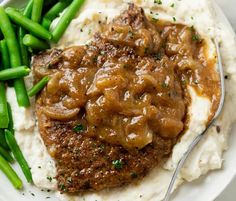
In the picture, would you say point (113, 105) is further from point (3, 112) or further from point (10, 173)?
point (10, 173)

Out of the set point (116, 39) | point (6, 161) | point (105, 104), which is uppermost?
point (116, 39)

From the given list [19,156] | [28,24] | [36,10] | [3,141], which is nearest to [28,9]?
[36,10]

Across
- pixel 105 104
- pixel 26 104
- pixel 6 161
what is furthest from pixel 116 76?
pixel 6 161

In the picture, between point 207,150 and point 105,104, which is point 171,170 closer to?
point 207,150

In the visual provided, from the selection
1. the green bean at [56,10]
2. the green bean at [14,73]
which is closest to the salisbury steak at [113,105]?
the green bean at [14,73]

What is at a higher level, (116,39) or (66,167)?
(116,39)

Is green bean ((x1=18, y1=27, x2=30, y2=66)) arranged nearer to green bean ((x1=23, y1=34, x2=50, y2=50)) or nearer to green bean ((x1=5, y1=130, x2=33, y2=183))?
green bean ((x1=23, y1=34, x2=50, y2=50))
